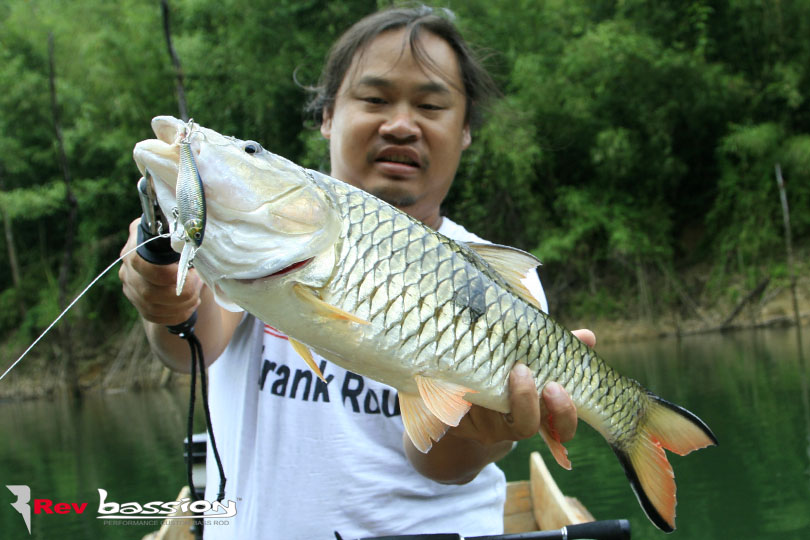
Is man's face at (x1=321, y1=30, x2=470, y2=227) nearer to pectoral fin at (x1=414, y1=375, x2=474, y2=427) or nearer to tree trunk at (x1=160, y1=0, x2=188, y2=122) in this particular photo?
pectoral fin at (x1=414, y1=375, x2=474, y2=427)

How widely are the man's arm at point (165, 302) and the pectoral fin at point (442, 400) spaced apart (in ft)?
1.68

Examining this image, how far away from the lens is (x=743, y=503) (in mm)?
4559

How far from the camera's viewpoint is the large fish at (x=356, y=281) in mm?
1061

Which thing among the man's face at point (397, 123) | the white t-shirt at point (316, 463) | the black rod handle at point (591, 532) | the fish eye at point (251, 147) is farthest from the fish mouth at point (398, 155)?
the black rod handle at point (591, 532)

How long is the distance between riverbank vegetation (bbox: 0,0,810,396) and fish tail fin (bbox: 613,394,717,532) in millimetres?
11230

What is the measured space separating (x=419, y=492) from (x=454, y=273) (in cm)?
75

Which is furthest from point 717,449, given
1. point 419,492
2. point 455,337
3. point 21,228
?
point 21,228

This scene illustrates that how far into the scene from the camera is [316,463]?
1707mm

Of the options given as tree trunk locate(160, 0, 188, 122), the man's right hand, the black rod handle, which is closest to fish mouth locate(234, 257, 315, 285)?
the man's right hand

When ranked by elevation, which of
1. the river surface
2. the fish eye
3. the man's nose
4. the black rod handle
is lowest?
the river surface

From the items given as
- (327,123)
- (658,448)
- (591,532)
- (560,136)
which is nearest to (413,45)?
(327,123)

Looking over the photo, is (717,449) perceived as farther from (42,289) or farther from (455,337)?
(42,289)

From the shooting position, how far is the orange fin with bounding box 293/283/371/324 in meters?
1.09

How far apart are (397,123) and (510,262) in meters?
0.69
